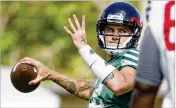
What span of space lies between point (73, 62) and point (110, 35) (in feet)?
71.0

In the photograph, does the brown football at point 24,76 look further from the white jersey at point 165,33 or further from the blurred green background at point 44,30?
the blurred green background at point 44,30

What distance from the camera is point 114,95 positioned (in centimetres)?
548

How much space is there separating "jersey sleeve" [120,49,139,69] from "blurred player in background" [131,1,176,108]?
1.41 m

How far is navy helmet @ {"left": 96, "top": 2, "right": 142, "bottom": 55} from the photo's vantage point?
18.7 ft

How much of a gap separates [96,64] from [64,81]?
145cm

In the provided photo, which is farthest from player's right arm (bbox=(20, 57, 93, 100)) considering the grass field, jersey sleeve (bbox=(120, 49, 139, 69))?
the grass field

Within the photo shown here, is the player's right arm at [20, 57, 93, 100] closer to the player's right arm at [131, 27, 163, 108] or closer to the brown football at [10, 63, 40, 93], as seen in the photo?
the brown football at [10, 63, 40, 93]

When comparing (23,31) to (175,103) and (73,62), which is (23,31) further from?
(175,103)

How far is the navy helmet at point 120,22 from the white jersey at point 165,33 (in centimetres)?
193

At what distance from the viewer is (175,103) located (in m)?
3.67

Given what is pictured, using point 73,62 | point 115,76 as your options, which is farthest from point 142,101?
point 73,62

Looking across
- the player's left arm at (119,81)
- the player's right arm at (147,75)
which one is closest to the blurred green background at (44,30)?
the player's left arm at (119,81)

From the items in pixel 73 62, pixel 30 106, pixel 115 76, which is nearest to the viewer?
pixel 115 76

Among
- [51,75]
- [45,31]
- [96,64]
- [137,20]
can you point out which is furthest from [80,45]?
[45,31]
